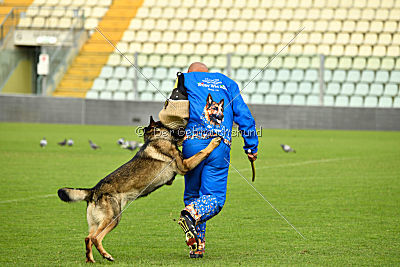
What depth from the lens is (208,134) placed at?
Answer: 19.8ft

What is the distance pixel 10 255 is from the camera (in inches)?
243

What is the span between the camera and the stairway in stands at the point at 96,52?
27.8m

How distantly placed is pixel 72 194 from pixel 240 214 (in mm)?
3317

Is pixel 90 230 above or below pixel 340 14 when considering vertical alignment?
below

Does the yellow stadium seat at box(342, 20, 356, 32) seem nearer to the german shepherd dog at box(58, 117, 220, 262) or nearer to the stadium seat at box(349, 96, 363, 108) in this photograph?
the stadium seat at box(349, 96, 363, 108)

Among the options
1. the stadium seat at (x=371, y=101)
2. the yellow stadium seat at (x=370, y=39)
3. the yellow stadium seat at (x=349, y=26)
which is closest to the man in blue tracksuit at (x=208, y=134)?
the stadium seat at (x=371, y=101)

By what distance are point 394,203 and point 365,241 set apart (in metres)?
2.78

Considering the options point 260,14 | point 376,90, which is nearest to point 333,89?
point 376,90

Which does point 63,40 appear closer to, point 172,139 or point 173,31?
point 173,31

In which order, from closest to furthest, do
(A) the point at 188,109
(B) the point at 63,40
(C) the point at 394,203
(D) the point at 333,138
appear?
(A) the point at 188,109 → (C) the point at 394,203 → (D) the point at 333,138 → (B) the point at 63,40

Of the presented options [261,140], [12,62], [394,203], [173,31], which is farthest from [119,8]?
[394,203]

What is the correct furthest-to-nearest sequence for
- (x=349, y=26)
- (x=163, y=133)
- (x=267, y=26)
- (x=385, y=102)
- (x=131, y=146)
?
(x=267, y=26)
(x=349, y=26)
(x=385, y=102)
(x=131, y=146)
(x=163, y=133)

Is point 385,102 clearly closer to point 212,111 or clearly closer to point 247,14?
point 247,14

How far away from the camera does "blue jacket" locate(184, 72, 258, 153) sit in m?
6.03
